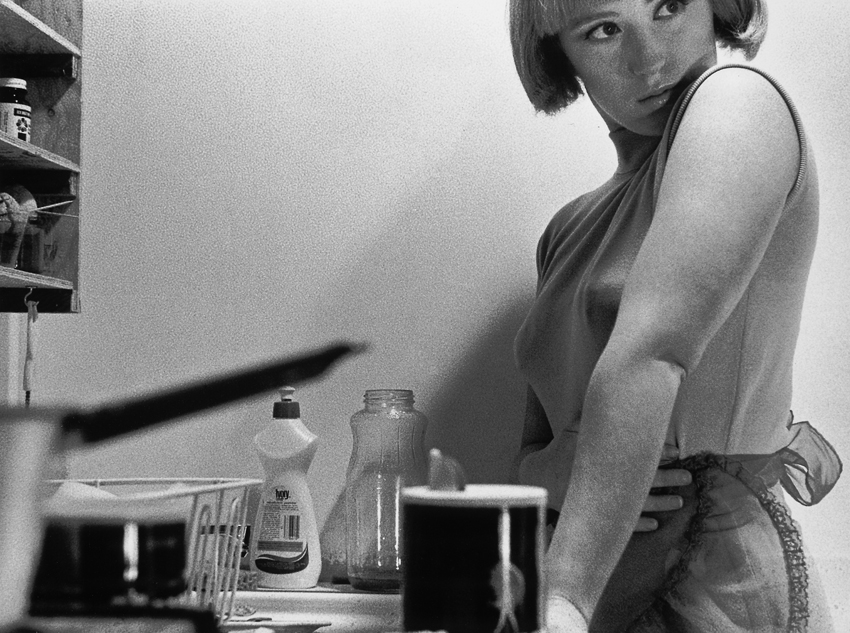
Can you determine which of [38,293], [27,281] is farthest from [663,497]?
[38,293]

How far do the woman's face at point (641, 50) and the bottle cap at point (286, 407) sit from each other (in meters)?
0.55

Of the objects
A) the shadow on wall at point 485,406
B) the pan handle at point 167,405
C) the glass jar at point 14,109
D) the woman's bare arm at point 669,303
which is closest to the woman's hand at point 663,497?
the woman's bare arm at point 669,303

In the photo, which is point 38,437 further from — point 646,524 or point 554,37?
point 554,37

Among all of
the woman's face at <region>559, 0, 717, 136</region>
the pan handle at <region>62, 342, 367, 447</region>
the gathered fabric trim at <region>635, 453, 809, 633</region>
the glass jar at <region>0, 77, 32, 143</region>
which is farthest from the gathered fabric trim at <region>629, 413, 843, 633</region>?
the glass jar at <region>0, 77, 32, 143</region>

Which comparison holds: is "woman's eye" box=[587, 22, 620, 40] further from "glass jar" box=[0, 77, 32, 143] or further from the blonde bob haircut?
"glass jar" box=[0, 77, 32, 143]

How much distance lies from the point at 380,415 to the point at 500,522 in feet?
3.08

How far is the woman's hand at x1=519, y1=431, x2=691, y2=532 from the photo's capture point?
85 cm

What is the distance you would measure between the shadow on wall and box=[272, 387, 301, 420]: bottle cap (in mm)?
161

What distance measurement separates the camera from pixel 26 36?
1.19m

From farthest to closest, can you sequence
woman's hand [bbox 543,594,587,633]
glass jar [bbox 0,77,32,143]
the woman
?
glass jar [bbox 0,77,32,143], the woman, woman's hand [bbox 543,594,587,633]

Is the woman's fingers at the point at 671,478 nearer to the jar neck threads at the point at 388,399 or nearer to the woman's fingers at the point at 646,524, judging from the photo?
the woman's fingers at the point at 646,524

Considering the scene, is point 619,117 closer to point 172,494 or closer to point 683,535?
point 683,535

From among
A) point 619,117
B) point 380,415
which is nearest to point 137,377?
point 380,415

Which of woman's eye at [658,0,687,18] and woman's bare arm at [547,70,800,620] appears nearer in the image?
woman's bare arm at [547,70,800,620]
